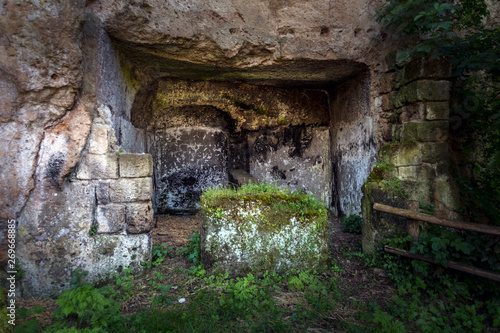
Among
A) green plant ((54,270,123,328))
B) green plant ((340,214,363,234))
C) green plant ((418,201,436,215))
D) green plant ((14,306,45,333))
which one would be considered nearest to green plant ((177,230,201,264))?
green plant ((54,270,123,328))

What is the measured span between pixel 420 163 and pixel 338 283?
1.90 metres

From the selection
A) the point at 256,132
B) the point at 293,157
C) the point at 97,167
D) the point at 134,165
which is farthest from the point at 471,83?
the point at 97,167

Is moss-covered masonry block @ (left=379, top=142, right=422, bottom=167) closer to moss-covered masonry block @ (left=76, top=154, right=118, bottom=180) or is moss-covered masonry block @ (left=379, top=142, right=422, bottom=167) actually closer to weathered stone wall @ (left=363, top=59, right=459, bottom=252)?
weathered stone wall @ (left=363, top=59, right=459, bottom=252)

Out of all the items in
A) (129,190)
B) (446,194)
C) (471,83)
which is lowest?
(446,194)

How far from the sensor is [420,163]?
11.8ft

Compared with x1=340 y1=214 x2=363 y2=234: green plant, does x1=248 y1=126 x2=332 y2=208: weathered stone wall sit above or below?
above

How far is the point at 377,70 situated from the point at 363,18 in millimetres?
769

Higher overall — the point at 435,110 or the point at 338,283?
the point at 435,110

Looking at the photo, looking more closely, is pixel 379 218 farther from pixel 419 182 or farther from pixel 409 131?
pixel 409 131

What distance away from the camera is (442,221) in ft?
9.18

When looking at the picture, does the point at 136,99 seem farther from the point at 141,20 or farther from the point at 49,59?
the point at 49,59

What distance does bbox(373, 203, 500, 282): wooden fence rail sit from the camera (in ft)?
8.18

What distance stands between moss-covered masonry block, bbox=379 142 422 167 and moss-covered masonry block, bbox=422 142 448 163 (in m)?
0.09

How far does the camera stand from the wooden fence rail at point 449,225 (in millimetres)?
2494
